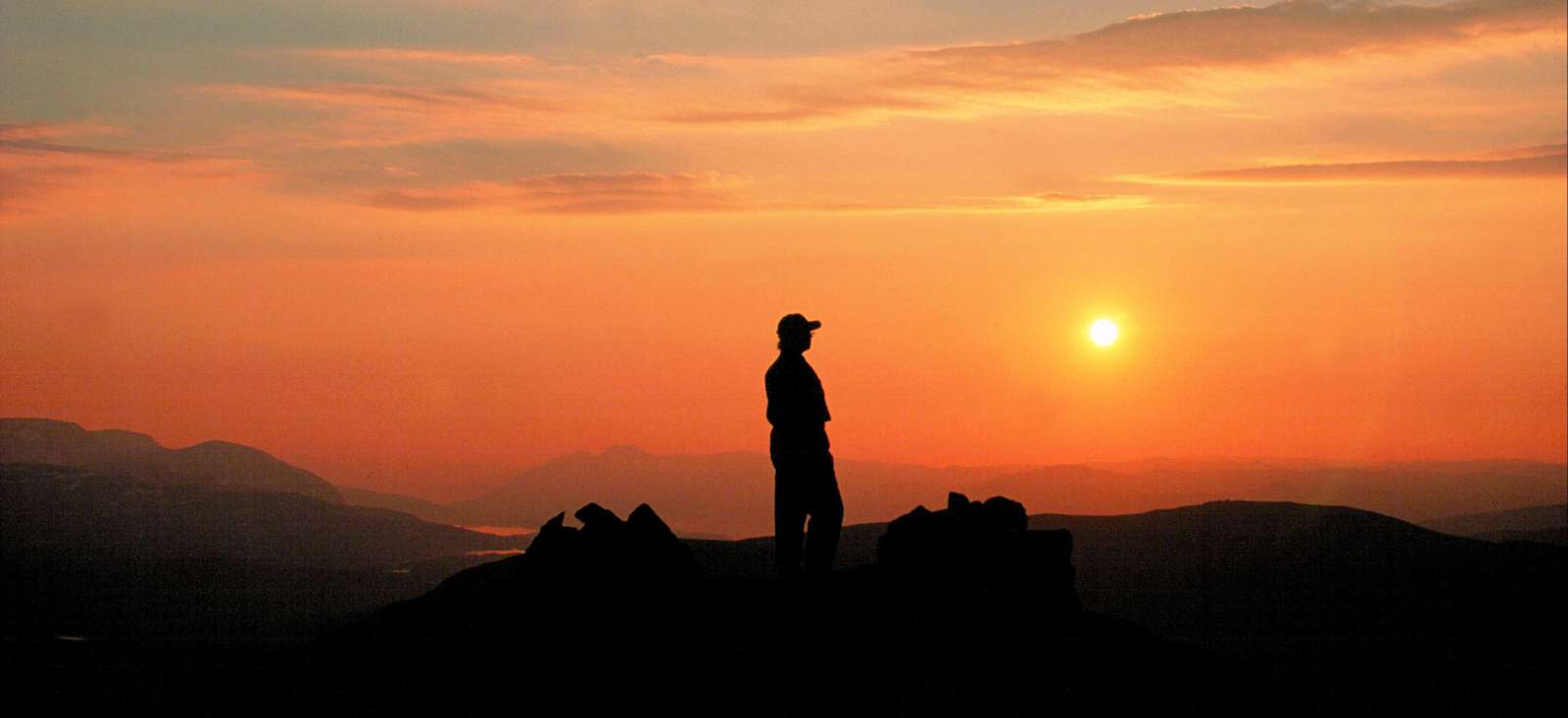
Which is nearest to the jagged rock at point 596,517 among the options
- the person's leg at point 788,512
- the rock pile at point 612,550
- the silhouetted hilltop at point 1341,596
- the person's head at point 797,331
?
the rock pile at point 612,550

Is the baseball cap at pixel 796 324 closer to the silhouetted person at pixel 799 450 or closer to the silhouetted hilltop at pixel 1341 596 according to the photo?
the silhouetted person at pixel 799 450

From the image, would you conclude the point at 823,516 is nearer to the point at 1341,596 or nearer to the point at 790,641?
the point at 790,641

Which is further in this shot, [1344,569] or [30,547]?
[30,547]

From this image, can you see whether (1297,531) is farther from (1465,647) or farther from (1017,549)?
(1017,549)

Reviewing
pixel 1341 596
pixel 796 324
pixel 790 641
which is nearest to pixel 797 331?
pixel 796 324

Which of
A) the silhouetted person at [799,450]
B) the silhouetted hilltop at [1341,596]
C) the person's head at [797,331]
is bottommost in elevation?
the silhouetted hilltop at [1341,596]

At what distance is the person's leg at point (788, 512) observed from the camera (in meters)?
24.7

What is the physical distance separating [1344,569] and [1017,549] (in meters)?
57.1

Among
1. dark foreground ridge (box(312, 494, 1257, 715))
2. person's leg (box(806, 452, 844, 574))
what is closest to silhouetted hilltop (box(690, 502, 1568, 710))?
dark foreground ridge (box(312, 494, 1257, 715))

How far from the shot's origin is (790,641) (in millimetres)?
24141

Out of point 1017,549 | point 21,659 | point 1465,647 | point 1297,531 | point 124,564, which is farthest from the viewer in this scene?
point 124,564

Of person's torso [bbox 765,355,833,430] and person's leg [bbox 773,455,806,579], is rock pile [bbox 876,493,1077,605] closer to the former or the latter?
person's leg [bbox 773,455,806,579]

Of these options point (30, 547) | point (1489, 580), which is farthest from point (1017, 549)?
point (30, 547)

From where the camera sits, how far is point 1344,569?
79438 mm
